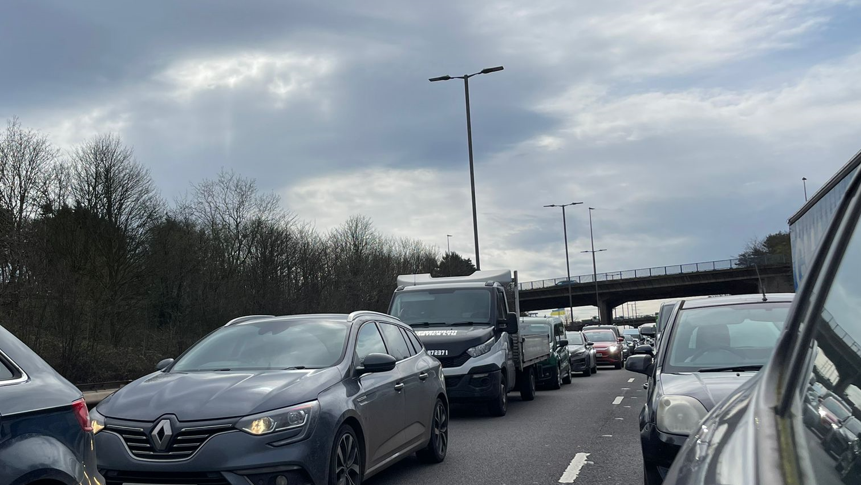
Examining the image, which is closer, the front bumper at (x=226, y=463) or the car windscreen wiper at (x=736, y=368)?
the front bumper at (x=226, y=463)

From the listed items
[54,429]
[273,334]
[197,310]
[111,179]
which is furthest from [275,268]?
[54,429]

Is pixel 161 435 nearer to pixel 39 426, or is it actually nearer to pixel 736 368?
pixel 39 426

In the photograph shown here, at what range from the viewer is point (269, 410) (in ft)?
20.8

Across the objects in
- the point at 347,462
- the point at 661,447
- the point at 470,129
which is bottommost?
the point at 347,462

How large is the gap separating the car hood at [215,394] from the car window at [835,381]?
499 centimetres

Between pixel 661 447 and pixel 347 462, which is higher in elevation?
pixel 661 447

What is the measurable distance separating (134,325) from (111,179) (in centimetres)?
1079

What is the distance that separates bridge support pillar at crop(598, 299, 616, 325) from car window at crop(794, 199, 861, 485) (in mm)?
93359

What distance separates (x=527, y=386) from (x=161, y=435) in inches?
497

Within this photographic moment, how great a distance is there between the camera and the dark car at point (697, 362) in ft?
→ 19.6

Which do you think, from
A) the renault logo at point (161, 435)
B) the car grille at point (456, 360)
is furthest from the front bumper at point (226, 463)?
the car grille at point (456, 360)

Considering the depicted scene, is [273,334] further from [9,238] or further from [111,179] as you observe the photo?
[111,179]

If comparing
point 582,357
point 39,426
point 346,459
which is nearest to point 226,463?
point 346,459

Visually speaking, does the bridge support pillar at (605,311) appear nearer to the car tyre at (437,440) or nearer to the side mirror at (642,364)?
the car tyre at (437,440)
